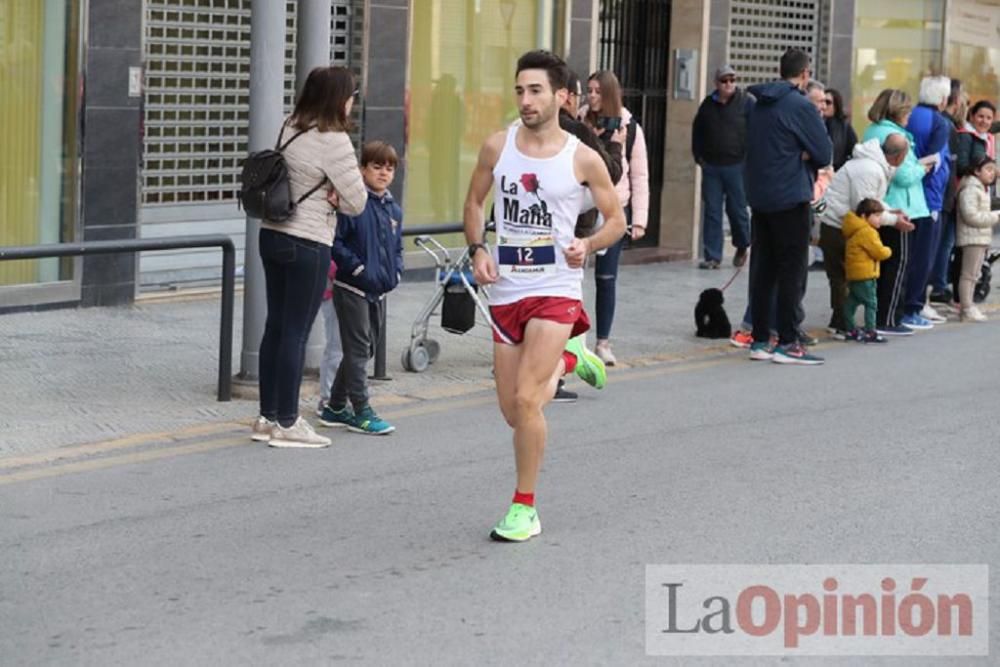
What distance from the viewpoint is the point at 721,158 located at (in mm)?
18328

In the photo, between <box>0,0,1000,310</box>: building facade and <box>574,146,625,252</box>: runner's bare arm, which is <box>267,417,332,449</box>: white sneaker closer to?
<box>574,146,625,252</box>: runner's bare arm

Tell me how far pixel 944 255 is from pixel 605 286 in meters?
4.45

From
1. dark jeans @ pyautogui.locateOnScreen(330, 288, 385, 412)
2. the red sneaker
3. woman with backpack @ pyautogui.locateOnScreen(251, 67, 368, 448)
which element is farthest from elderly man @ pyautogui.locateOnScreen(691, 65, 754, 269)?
woman with backpack @ pyautogui.locateOnScreen(251, 67, 368, 448)

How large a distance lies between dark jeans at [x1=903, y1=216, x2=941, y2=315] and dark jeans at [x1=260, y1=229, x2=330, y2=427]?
633cm

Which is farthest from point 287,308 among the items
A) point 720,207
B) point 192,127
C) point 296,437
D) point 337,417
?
point 720,207

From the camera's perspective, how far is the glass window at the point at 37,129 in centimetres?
1327

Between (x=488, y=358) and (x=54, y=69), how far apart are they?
139 inches

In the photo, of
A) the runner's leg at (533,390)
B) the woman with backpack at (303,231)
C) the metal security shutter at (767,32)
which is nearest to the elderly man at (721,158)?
the metal security shutter at (767,32)

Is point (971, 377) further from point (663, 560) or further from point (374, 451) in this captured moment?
point (663, 560)

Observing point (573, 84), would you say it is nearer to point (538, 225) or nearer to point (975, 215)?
point (538, 225)

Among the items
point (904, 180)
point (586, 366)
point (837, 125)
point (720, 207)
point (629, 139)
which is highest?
point (837, 125)

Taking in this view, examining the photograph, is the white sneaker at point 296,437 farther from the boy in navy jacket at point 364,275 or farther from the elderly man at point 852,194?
the elderly man at point 852,194

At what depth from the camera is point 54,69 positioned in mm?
13484

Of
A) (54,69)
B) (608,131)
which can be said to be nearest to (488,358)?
(608,131)
